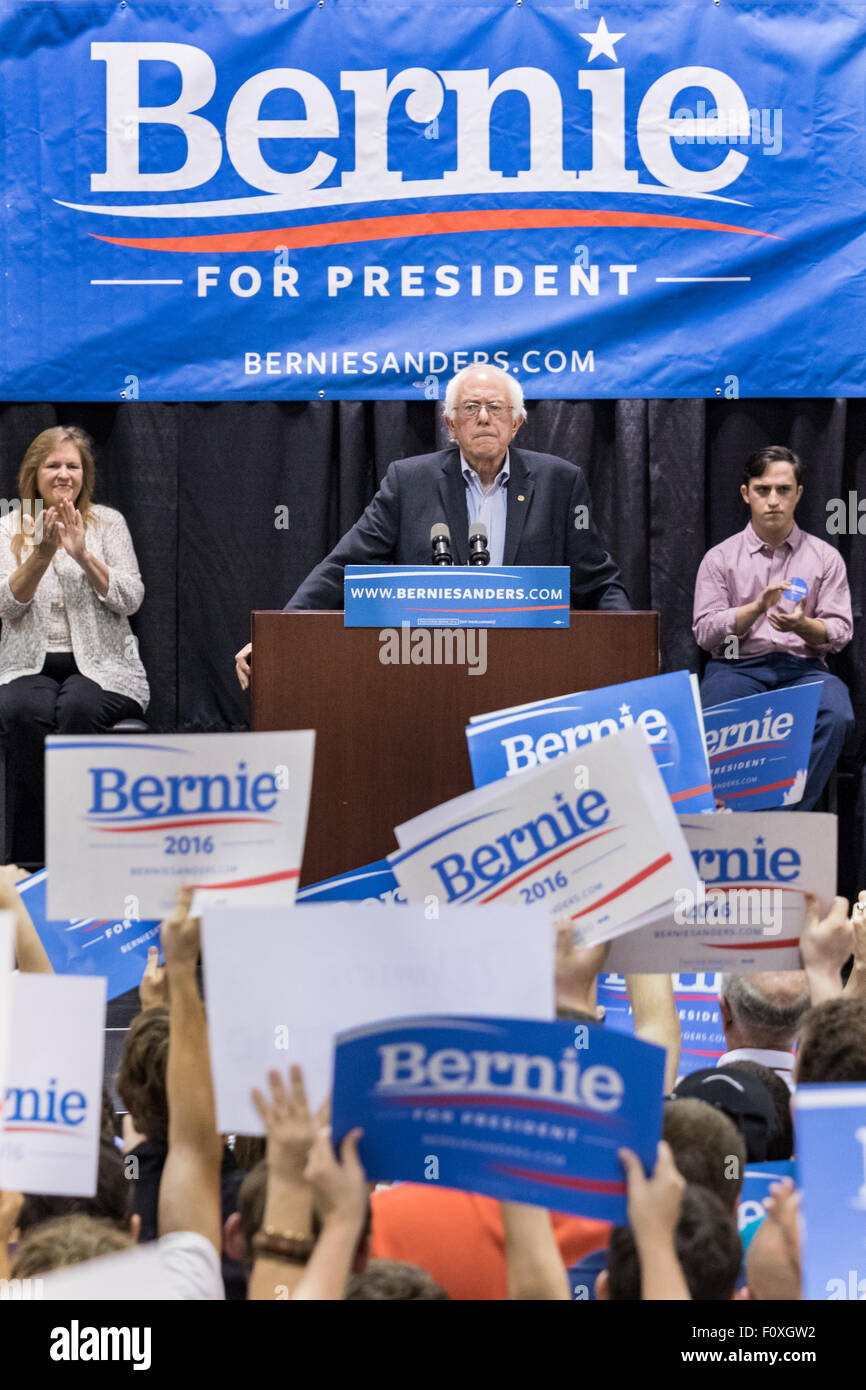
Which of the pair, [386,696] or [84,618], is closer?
[386,696]

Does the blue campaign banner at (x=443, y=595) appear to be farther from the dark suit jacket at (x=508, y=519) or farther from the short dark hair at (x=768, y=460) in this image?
the short dark hair at (x=768, y=460)

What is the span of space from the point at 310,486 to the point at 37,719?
1.29 metres

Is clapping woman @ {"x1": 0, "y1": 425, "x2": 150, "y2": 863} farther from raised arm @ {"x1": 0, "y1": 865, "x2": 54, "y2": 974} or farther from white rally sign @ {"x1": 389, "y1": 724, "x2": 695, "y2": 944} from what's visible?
white rally sign @ {"x1": 389, "y1": 724, "x2": 695, "y2": 944}

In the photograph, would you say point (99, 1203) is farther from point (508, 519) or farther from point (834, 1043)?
point (508, 519)

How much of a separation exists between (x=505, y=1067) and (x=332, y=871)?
1.50 m

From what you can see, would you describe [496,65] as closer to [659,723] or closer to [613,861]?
[659,723]

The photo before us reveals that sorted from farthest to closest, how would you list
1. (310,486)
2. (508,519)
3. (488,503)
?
(310,486), (488,503), (508,519)

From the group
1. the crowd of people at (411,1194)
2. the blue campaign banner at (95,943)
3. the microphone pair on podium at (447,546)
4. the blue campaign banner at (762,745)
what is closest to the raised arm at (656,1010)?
the crowd of people at (411,1194)

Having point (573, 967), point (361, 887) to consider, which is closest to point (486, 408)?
point (361, 887)

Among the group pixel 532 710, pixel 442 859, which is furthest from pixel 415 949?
pixel 532 710

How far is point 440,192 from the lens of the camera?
4.58 metres

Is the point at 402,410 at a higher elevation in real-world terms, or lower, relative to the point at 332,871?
higher

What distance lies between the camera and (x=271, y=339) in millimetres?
4594

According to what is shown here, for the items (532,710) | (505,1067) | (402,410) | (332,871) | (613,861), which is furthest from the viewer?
(402,410)
